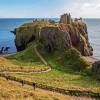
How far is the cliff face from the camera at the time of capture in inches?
3787

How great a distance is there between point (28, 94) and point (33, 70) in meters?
29.6

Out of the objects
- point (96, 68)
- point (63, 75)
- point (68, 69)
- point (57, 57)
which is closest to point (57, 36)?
point (57, 57)

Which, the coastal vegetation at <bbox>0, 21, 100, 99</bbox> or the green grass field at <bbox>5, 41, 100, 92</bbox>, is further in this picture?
the green grass field at <bbox>5, 41, 100, 92</bbox>

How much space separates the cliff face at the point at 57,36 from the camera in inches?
3787

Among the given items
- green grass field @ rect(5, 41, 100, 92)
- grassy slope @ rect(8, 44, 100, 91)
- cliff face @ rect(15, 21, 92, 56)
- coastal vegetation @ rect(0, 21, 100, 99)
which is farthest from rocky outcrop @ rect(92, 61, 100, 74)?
cliff face @ rect(15, 21, 92, 56)

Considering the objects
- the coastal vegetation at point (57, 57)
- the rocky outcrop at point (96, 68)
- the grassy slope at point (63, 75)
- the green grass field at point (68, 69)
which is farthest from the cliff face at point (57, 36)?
the rocky outcrop at point (96, 68)

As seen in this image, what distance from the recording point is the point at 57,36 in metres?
96.1

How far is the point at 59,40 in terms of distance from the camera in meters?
96.0

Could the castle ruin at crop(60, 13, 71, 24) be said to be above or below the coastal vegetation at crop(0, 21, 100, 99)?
above

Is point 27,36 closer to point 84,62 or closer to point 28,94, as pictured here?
point 84,62

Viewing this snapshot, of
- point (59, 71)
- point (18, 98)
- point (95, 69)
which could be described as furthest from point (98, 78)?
point (18, 98)

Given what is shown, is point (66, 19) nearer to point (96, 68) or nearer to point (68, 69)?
point (68, 69)

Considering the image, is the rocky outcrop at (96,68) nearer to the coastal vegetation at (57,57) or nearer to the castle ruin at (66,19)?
the coastal vegetation at (57,57)

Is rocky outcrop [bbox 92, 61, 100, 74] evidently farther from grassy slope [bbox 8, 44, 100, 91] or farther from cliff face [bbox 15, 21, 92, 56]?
cliff face [bbox 15, 21, 92, 56]
